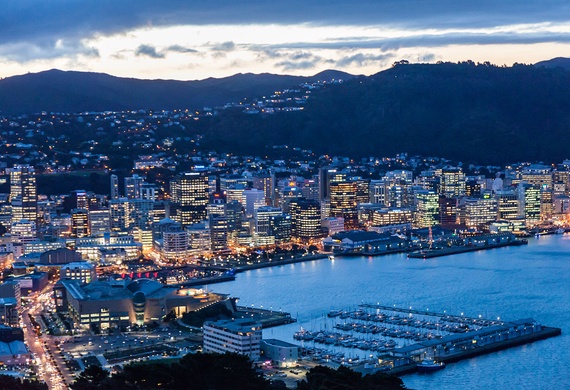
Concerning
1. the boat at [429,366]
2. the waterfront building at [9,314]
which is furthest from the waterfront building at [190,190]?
the boat at [429,366]

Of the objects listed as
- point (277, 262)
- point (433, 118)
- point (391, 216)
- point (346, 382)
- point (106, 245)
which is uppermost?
point (433, 118)

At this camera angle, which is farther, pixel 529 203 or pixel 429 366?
pixel 529 203

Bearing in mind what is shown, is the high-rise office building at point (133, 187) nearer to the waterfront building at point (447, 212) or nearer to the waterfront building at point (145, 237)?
the waterfront building at point (145, 237)

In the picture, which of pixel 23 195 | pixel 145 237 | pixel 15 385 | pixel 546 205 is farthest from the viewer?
pixel 546 205

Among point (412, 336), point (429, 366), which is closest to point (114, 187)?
point (412, 336)

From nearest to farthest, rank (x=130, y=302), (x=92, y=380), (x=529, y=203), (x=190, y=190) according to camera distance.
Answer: (x=92, y=380) → (x=130, y=302) → (x=190, y=190) → (x=529, y=203)

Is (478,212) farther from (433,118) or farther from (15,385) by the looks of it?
(15,385)

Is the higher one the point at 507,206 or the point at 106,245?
the point at 507,206

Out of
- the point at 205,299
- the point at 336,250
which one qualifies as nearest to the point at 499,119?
the point at 336,250

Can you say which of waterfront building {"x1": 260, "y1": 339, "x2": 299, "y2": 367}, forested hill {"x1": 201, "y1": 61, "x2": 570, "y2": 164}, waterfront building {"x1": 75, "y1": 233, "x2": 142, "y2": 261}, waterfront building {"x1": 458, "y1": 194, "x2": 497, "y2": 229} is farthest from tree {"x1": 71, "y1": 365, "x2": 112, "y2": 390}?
forested hill {"x1": 201, "y1": 61, "x2": 570, "y2": 164}
